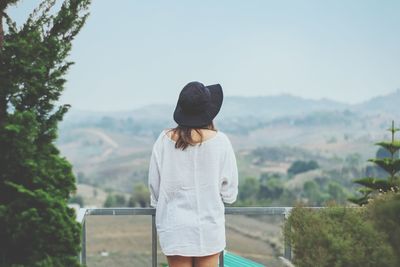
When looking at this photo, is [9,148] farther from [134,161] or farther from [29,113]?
[134,161]

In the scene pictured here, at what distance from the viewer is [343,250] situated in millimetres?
3812

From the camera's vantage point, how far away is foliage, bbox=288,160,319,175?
287 feet

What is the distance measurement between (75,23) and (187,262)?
1428 mm

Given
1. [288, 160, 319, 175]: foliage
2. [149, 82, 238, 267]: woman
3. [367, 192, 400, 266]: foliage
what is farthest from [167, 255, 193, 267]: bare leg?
[288, 160, 319, 175]: foliage

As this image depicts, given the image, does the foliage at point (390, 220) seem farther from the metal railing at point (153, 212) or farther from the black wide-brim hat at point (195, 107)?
the black wide-brim hat at point (195, 107)

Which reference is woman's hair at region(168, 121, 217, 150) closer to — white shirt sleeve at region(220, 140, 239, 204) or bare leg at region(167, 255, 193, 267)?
white shirt sleeve at region(220, 140, 239, 204)

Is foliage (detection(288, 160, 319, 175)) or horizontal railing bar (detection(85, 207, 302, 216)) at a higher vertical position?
horizontal railing bar (detection(85, 207, 302, 216))

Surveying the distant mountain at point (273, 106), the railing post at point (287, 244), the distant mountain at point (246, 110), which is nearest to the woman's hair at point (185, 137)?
the railing post at point (287, 244)

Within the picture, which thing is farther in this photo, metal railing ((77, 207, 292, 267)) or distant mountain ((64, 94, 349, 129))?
distant mountain ((64, 94, 349, 129))

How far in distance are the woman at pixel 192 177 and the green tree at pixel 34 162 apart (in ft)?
1.62

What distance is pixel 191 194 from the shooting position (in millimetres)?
3562

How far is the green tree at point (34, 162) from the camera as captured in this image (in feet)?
10.7

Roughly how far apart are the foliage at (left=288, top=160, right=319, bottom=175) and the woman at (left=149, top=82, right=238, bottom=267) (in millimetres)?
82858

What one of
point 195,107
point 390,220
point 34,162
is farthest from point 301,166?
point 34,162
